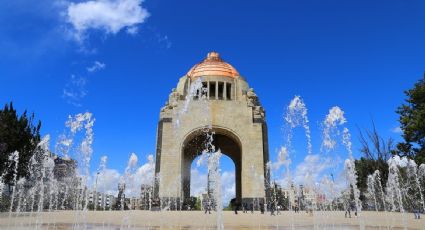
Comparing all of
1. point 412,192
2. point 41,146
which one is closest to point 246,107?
point 412,192

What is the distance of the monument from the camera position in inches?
864

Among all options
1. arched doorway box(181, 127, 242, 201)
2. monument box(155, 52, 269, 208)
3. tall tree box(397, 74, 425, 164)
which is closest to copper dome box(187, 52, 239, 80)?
monument box(155, 52, 269, 208)

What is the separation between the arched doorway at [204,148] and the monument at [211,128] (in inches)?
2.9

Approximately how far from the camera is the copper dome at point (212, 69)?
26984mm

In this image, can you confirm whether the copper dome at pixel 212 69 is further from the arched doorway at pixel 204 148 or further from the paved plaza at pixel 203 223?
the paved plaza at pixel 203 223

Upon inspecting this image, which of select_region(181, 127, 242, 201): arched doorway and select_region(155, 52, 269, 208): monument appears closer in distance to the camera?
select_region(155, 52, 269, 208): monument

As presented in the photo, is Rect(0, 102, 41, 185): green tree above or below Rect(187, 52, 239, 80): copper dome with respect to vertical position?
below

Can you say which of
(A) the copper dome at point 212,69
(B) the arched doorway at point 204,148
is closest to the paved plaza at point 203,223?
(B) the arched doorway at point 204,148

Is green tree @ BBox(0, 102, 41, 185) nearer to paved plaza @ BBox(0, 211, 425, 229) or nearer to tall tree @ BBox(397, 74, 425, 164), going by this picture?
paved plaza @ BBox(0, 211, 425, 229)

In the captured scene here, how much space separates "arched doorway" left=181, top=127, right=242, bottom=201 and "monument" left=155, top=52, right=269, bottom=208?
0.07m

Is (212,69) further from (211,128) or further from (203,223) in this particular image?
(203,223)

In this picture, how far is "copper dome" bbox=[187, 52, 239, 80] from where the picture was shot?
88.5 feet

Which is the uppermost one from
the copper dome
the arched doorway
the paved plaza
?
the copper dome

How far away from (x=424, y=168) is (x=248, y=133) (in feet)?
34.3
